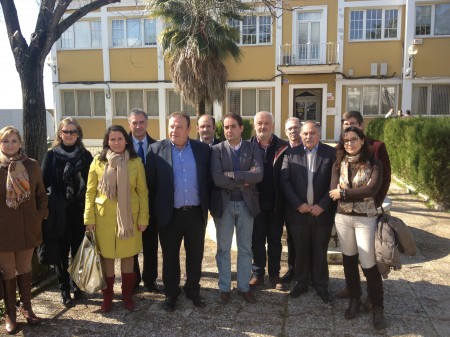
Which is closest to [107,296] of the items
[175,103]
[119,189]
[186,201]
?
[119,189]

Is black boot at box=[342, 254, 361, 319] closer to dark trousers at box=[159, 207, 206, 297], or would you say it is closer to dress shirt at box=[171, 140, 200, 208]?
dark trousers at box=[159, 207, 206, 297]

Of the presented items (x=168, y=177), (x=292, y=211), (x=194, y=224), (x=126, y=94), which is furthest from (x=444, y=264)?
(x=126, y=94)

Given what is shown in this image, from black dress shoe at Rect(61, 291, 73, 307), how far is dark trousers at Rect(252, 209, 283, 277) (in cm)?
194

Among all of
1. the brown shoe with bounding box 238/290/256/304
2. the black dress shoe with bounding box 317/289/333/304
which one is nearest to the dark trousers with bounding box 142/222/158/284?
the brown shoe with bounding box 238/290/256/304

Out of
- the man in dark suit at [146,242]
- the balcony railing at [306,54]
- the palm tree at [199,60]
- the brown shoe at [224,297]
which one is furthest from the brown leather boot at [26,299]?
the balcony railing at [306,54]

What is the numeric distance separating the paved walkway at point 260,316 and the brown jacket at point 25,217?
0.80m

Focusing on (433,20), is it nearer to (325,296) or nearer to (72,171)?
(325,296)

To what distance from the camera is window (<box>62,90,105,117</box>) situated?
73.0ft

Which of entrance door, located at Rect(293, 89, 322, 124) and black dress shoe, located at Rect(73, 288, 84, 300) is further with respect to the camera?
entrance door, located at Rect(293, 89, 322, 124)

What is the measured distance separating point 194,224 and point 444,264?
11.0ft

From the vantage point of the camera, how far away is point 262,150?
4.20m

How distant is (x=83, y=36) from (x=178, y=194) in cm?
2077

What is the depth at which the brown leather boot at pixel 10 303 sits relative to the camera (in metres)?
3.48

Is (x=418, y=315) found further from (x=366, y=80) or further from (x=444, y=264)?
(x=366, y=80)
